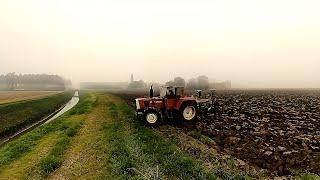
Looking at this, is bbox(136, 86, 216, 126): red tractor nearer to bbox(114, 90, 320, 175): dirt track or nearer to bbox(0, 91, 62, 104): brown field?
bbox(114, 90, 320, 175): dirt track

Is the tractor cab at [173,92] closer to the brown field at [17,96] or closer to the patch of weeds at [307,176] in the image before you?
the patch of weeds at [307,176]

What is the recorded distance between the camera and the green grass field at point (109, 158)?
12516 mm

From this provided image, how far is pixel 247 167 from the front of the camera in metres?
13.1

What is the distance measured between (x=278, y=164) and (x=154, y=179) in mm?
5004

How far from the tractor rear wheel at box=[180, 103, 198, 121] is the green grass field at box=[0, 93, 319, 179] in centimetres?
416

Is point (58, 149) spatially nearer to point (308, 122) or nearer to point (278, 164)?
point (278, 164)

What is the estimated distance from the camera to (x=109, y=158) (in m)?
14.8

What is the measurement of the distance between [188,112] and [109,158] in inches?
433

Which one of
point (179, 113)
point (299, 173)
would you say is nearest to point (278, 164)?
point (299, 173)

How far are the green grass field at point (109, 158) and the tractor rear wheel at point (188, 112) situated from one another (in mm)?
4155

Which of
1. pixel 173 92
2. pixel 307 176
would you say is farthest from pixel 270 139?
pixel 173 92

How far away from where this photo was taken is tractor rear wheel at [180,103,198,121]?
24.6 metres

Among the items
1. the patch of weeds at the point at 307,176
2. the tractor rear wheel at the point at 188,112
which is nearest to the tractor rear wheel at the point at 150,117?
the tractor rear wheel at the point at 188,112

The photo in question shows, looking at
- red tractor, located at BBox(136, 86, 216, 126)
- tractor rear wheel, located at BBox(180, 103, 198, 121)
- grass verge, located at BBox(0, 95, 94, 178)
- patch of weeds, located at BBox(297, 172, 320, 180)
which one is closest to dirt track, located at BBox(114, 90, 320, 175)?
patch of weeds, located at BBox(297, 172, 320, 180)
